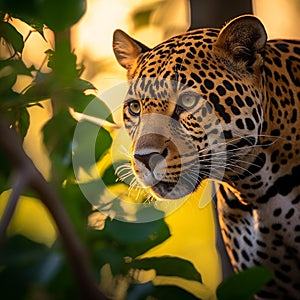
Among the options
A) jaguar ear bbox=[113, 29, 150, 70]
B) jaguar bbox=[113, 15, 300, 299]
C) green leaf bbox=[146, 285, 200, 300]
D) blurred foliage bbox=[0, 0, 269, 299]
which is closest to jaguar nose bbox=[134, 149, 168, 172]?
jaguar bbox=[113, 15, 300, 299]

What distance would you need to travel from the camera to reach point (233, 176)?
409cm

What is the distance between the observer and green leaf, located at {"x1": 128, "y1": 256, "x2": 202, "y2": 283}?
8.23 ft

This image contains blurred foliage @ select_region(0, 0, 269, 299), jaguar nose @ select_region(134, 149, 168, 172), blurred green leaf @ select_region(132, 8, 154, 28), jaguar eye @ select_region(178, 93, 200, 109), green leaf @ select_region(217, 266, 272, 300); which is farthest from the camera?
A: blurred green leaf @ select_region(132, 8, 154, 28)

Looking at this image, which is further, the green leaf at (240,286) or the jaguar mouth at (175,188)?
the jaguar mouth at (175,188)

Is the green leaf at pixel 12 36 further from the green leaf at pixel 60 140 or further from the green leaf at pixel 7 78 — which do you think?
the green leaf at pixel 60 140

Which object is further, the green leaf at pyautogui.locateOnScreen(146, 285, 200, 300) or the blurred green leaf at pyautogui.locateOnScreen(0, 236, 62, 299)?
the green leaf at pyautogui.locateOnScreen(146, 285, 200, 300)

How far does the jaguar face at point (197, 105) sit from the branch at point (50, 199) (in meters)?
2.19

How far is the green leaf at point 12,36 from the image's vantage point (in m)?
2.18

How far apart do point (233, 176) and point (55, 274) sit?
2137mm

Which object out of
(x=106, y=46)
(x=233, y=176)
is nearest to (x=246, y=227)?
(x=233, y=176)

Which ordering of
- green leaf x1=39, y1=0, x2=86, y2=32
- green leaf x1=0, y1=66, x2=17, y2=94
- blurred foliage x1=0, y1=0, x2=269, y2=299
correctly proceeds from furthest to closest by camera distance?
1. green leaf x1=0, y1=66, x2=17, y2=94
2. blurred foliage x1=0, y1=0, x2=269, y2=299
3. green leaf x1=39, y1=0, x2=86, y2=32

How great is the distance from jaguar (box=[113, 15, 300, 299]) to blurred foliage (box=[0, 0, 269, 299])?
1.01 meters

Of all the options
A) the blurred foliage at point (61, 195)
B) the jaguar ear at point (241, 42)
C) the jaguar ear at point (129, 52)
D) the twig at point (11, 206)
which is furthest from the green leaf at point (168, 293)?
the jaguar ear at point (129, 52)

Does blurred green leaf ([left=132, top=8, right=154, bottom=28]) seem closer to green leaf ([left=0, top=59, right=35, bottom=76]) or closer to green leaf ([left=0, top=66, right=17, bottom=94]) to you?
green leaf ([left=0, top=59, right=35, bottom=76])
